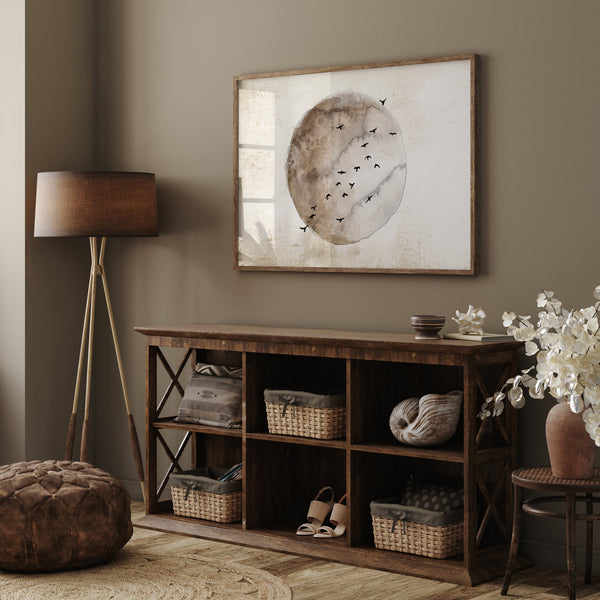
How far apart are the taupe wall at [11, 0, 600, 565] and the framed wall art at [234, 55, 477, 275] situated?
0.07 meters

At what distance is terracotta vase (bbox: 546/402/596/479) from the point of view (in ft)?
11.1

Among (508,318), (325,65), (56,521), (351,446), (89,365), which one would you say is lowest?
(56,521)

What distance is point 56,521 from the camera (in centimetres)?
360

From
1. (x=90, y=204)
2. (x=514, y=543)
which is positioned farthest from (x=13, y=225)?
(x=514, y=543)

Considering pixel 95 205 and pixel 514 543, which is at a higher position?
pixel 95 205

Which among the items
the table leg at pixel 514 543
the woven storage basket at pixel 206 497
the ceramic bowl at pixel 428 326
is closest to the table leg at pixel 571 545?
the table leg at pixel 514 543

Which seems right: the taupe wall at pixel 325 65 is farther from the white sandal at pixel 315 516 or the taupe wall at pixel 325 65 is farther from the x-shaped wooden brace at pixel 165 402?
the white sandal at pixel 315 516

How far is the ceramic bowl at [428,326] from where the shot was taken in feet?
12.2

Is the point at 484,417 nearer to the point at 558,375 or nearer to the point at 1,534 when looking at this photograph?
the point at 558,375

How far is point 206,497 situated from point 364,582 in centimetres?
95

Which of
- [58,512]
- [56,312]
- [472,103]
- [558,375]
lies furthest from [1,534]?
[472,103]

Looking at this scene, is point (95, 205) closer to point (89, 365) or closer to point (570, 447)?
point (89, 365)

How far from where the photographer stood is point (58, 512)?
3.61m

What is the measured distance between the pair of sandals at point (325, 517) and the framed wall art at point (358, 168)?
97 centimetres
